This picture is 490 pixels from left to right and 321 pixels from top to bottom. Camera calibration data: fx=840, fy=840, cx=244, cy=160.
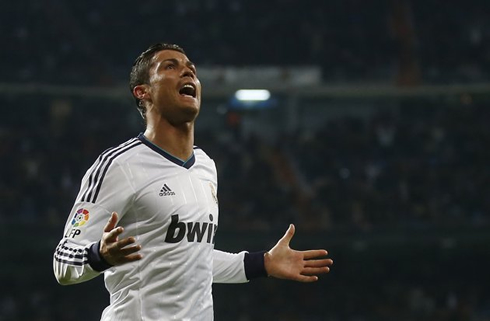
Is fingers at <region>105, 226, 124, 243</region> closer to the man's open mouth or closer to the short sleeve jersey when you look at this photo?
the short sleeve jersey

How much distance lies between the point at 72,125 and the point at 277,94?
4.74 m

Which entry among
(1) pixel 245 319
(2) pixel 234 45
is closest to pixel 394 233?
(1) pixel 245 319

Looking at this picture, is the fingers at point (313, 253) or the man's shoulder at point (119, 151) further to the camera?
the fingers at point (313, 253)

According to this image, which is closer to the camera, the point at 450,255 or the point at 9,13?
the point at 450,255

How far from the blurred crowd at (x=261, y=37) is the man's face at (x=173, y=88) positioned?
15.3 metres

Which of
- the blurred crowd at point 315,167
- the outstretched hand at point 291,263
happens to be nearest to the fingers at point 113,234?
the outstretched hand at point 291,263

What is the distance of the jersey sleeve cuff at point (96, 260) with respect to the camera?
3.22 m

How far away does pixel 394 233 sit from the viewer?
1659 cm

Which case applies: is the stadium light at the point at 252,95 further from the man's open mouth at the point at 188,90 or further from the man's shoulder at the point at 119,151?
the man's shoulder at the point at 119,151

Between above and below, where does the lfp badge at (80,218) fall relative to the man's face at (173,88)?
below

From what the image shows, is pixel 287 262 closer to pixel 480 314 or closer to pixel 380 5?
pixel 480 314

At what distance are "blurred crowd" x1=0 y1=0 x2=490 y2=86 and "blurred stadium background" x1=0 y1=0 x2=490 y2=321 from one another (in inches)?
1.6

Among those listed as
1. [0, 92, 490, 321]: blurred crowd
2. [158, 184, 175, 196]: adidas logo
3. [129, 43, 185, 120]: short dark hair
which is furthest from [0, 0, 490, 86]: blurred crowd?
[158, 184, 175, 196]: adidas logo

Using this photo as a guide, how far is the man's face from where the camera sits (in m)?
3.73
